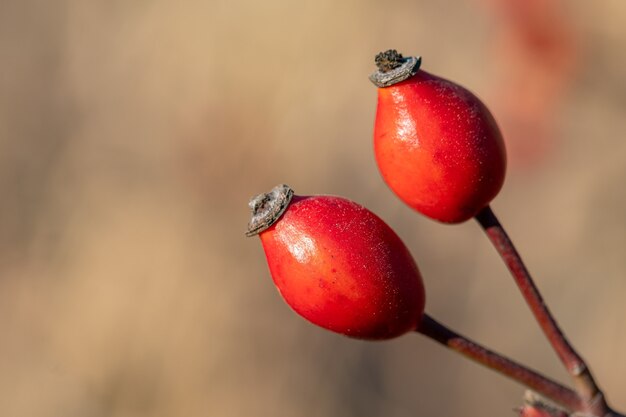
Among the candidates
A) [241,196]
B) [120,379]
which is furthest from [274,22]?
[120,379]

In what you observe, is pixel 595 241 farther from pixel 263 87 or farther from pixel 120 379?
pixel 120 379

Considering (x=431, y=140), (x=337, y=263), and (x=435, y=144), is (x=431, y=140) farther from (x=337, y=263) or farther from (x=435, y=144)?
(x=337, y=263)

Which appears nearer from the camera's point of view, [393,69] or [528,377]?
[528,377]

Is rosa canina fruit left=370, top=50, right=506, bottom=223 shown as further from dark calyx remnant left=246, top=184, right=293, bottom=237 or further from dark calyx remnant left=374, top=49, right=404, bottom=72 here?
dark calyx remnant left=246, top=184, right=293, bottom=237

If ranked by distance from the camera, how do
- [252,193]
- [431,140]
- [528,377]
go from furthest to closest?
[252,193] → [431,140] → [528,377]

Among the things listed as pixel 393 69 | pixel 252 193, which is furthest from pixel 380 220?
pixel 252 193

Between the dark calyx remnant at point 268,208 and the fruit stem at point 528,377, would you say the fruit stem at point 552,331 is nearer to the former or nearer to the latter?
the fruit stem at point 528,377

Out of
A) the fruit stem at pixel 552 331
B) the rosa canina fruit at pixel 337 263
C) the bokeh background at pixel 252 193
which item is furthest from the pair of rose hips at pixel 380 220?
the bokeh background at pixel 252 193
